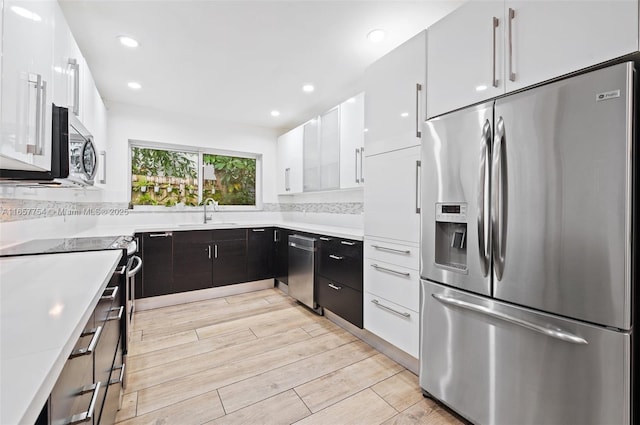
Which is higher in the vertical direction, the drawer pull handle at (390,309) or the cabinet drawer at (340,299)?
the drawer pull handle at (390,309)

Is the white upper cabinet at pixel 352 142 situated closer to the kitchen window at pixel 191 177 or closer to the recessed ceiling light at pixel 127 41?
the recessed ceiling light at pixel 127 41

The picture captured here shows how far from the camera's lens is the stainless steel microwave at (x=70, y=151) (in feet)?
4.57

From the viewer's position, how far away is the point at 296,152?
159 inches

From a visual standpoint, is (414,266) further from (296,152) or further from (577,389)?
(296,152)

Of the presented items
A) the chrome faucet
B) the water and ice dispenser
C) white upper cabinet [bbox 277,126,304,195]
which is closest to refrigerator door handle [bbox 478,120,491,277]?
the water and ice dispenser

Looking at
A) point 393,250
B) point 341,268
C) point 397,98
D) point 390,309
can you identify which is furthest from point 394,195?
point 341,268

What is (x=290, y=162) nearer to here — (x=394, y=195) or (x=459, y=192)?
(x=394, y=195)

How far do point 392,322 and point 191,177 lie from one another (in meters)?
3.35

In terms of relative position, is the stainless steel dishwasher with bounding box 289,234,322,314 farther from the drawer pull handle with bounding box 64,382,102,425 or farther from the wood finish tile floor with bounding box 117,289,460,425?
the drawer pull handle with bounding box 64,382,102,425

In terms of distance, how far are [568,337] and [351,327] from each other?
1.78 meters

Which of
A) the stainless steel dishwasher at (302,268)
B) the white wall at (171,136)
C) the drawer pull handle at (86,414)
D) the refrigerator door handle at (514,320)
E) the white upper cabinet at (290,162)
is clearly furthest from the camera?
the white upper cabinet at (290,162)

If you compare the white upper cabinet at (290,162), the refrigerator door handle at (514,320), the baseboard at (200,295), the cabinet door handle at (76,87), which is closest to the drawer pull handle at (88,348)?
the refrigerator door handle at (514,320)

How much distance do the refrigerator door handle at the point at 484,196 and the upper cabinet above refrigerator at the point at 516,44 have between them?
0.23 metres

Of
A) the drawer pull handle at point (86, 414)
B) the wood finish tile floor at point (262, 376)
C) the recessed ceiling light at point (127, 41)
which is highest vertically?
the recessed ceiling light at point (127, 41)
